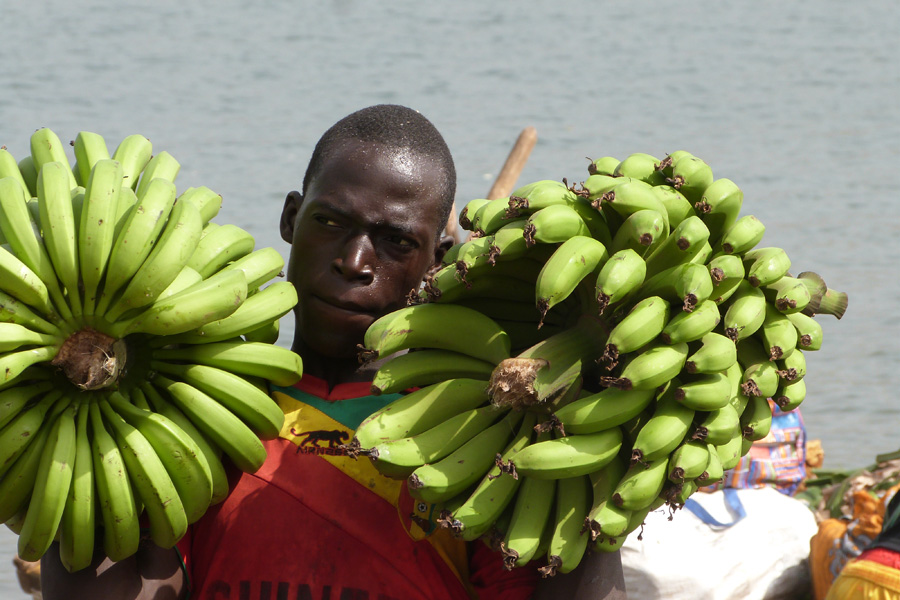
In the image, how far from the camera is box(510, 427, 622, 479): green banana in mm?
1938

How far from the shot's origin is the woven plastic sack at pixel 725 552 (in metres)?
4.12

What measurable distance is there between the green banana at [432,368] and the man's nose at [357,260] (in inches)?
9.8

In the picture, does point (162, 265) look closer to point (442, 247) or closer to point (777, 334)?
point (442, 247)

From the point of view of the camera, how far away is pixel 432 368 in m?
2.21

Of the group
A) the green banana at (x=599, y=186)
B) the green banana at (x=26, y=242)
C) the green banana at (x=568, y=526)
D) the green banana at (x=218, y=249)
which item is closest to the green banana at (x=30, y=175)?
the green banana at (x=26, y=242)

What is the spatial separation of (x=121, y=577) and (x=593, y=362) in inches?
44.7

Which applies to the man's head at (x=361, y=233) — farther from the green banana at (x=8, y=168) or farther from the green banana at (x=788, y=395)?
the green banana at (x=788, y=395)

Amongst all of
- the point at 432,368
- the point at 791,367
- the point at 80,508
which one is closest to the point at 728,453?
the point at 791,367

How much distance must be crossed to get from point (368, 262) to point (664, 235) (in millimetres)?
725

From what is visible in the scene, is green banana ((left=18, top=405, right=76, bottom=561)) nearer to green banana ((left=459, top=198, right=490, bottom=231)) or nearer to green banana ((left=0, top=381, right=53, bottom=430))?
green banana ((left=0, top=381, right=53, bottom=430))

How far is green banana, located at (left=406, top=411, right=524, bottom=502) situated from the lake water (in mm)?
4687

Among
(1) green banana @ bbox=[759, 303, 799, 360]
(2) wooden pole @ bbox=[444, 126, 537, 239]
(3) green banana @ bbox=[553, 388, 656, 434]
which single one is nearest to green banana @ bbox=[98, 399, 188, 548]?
(3) green banana @ bbox=[553, 388, 656, 434]

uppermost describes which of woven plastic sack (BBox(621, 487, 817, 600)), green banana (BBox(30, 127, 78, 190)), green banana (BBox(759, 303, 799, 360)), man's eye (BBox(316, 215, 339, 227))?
green banana (BBox(30, 127, 78, 190))

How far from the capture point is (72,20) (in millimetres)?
17281
